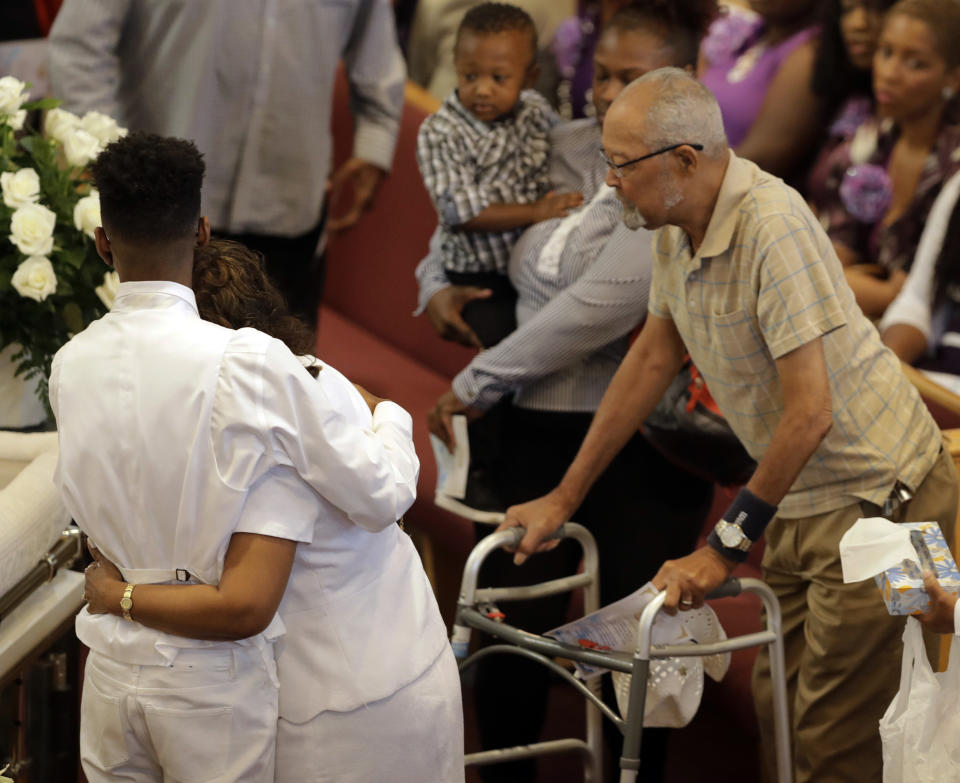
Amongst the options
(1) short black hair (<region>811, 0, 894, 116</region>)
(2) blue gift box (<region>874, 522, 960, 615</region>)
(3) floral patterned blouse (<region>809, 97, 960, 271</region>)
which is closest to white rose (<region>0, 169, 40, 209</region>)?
(2) blue gift box (<region>874, 522, 960, 615</region>)

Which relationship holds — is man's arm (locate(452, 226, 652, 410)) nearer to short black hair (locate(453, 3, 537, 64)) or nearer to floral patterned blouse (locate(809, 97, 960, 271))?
short black hair (locate(453, 3, 537, 64))

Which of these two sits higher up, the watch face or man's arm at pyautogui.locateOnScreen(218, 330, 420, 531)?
man's arm at pyautogui.locateOnScreen(218, 330, 420, 531)

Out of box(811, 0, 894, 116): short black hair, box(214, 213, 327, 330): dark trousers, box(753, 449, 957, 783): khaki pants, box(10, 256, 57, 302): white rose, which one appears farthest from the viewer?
box(811, 0, 894, 116): short black hair

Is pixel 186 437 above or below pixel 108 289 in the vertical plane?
above

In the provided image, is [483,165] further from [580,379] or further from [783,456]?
[783,456]

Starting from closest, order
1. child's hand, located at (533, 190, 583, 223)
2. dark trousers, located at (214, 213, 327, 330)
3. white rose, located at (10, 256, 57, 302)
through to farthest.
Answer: white rose, located at (10, 256, 57, 302), child's hand, located at (533, 190, 583, 223), dark trousers, located at (214, 213, 327, 330)

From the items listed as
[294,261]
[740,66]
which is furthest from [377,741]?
[740,66]

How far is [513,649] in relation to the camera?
2100 mm

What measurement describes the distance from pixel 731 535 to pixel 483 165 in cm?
105

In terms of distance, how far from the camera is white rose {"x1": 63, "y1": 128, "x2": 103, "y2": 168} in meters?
2.46

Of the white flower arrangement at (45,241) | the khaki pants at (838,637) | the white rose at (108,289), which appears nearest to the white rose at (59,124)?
the white flower arrangement at (45,241)

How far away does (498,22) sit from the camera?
106 inches

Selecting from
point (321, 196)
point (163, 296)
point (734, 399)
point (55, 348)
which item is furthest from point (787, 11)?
point (163, 296)

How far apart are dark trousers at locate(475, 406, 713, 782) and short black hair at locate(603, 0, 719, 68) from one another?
2.34ft
